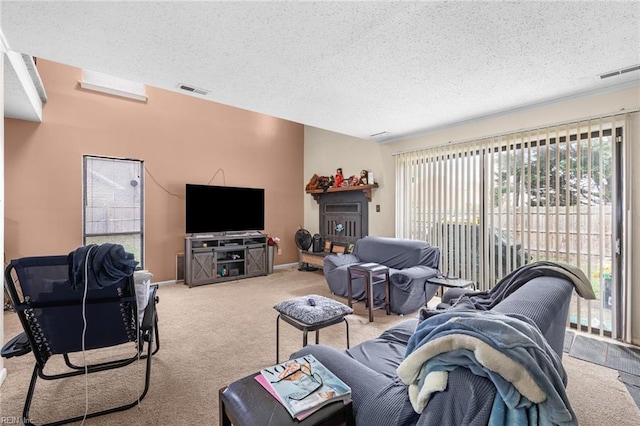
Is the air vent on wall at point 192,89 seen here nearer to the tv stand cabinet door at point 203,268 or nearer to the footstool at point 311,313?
the footstool at point 311,313

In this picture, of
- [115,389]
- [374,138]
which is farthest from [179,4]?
[374,138]

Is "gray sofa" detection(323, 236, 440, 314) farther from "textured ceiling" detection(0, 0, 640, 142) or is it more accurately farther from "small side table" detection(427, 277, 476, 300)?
"textured ceiling" detection(0, 0, 640, 142)

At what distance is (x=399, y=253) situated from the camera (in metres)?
4.02

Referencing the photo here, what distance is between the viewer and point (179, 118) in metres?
5.04

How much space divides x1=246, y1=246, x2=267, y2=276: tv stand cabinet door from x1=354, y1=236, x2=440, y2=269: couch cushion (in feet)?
6.47

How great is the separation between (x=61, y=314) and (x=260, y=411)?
4.84ft

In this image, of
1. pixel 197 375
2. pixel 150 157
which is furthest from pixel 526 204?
pixel 150 157

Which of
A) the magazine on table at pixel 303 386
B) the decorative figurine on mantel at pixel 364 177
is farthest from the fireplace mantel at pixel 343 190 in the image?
the magazine on table at pixel 303 386

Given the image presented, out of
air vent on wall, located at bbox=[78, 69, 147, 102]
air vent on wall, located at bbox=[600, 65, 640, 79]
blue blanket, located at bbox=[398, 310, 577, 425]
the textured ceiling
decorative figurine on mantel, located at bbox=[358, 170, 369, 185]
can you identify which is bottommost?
blue blanket, located at bbox=[398, 310, 577, 425]

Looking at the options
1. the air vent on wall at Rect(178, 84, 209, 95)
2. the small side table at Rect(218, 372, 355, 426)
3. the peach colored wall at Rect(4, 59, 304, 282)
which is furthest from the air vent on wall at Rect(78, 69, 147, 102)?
the small side table at Rect(218, 372, 355, 426)

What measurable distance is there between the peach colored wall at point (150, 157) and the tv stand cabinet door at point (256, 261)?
0.71m

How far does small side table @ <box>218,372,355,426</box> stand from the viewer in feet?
3.08

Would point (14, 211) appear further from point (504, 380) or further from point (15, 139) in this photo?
point (504, 380)

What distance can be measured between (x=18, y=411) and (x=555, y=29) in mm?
4152
